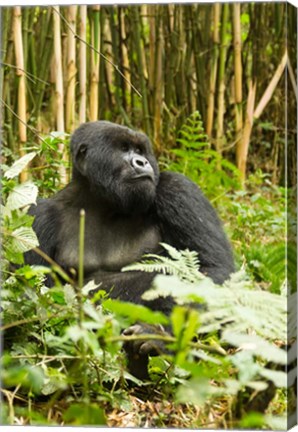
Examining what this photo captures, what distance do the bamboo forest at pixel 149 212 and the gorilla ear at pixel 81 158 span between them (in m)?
0.01

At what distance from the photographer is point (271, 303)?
65.9 inches

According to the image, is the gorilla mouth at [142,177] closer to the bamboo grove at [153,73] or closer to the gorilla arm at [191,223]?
the gorilla arm at [191,223]

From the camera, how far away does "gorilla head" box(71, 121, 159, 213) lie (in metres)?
2.99

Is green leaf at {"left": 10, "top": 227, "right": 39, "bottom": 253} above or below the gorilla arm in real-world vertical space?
above

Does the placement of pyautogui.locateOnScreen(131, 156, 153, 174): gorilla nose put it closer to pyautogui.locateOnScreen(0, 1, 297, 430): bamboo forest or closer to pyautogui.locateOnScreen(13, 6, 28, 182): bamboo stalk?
pyautogui.locateOnScreen(0, 1, 297, 430): bamboo forest

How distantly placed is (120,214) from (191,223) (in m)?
0.29

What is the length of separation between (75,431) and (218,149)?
6.97ft

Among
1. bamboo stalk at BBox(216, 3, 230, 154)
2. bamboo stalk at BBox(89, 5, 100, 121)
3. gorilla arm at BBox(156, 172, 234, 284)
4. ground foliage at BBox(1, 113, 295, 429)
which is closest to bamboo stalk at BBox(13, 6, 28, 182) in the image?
bamboo stalk at BBox(89, 5, 100, 121)

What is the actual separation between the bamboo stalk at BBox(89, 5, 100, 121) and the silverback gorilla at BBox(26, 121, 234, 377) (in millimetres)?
161

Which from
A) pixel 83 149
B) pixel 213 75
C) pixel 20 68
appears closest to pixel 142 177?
pixel 83 149

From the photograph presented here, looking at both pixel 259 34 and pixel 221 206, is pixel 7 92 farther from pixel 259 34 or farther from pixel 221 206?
pixel 221 206

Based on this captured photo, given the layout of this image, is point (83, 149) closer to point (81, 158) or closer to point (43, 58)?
point (81, 158)

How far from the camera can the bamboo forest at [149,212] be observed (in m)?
1.71

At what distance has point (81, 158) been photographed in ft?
10.3
